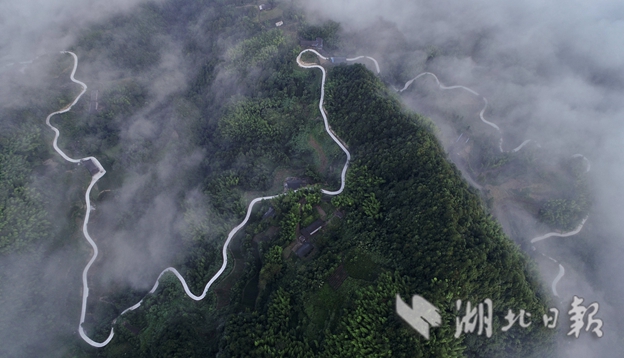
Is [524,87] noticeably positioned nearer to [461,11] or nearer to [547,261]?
[461,11]

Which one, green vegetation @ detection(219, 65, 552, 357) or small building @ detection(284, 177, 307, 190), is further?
small building @ detection(284, 177, 307, 190)

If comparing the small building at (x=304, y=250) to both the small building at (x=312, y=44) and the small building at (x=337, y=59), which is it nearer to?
the small building at (x=337, y=59)

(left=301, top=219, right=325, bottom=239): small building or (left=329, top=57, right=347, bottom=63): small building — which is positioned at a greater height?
(left=329, top=57, right=347, bottom=63): small building

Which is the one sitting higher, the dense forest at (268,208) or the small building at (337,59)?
the small building at (337,59)

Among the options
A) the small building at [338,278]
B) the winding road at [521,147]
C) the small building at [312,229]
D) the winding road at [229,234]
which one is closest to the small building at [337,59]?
the winding road at [229,234]

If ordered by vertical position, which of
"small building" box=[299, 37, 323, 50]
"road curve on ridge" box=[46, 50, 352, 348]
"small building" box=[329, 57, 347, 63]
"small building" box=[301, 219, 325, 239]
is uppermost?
"small building" box=[299, 37, 323, 50]

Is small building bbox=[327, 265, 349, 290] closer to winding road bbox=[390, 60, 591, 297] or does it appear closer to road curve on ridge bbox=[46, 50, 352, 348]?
road curve on ridge bbox=[46, 50, 352, 348]

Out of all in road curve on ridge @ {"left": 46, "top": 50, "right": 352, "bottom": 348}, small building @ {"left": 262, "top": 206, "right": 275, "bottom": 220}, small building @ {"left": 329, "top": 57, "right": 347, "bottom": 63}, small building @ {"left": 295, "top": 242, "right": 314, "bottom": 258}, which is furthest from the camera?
small building @ {"left": 329, "top": 57, "right": 347, "bottom": 63}

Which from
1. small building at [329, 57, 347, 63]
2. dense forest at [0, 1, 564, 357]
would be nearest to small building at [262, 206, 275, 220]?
dense forest at [0, 1, 564, 357]
